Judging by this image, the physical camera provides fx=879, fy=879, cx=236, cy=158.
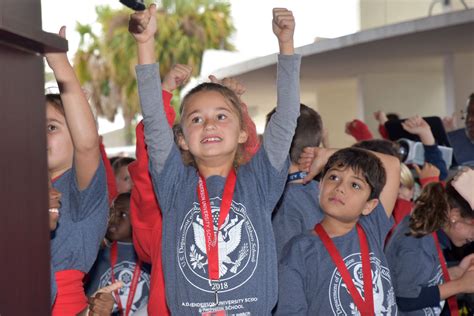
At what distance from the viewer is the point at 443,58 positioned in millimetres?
14367

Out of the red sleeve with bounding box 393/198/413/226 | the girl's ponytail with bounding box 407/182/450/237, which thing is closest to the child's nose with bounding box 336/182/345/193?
the girl's ponytail with bounding box 407/182/450/237

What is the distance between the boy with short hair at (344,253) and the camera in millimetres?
3945

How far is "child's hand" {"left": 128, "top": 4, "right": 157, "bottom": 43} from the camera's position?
10.8 feet

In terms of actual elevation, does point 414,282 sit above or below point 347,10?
below

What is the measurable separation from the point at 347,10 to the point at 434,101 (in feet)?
8.46

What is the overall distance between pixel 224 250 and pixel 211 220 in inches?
5.0

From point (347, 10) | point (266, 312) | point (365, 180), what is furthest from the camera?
point (347, 10)

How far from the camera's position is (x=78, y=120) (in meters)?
3.32

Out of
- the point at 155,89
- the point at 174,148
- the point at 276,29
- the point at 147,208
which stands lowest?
the point at 147,208

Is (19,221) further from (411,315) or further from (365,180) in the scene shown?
(411,315)

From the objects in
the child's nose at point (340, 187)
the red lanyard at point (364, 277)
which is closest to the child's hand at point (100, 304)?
the red lanyard at point (364, 277)

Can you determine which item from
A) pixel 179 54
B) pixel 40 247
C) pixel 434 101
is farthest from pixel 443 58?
pixel 179 54

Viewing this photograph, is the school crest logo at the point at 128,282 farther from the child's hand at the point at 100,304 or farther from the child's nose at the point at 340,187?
the child's hand at the point at 100,304

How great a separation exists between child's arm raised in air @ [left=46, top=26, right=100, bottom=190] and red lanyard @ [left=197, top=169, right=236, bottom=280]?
1.50 ft
